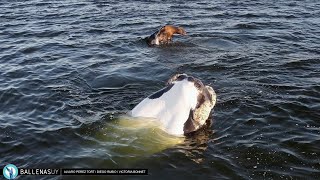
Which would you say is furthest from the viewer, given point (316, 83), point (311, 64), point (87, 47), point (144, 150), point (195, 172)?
point (87, 47)

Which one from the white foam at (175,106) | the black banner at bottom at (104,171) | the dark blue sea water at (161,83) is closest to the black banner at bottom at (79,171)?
the black banner at bottom at (104,171)

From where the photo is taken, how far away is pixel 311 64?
11.6 metres

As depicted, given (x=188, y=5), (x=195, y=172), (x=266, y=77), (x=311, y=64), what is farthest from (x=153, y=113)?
(x=188, y=5)

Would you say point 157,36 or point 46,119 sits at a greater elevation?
point 157,36

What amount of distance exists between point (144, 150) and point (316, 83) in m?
5.14

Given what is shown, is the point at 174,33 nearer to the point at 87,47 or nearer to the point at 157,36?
the point at 157,36

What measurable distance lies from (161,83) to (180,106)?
10.0 ft

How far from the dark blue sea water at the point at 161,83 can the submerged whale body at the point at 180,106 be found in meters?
0.33

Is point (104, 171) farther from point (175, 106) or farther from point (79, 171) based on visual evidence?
point (175, 106)

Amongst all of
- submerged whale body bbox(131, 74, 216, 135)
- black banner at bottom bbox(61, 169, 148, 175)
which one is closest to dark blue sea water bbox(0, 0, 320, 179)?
black banner at bottom bbox(61, 169, 148, 175)

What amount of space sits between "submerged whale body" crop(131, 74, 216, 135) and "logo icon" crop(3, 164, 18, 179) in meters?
2.46

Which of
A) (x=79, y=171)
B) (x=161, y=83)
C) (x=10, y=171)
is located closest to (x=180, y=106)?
(x=79, y=171)

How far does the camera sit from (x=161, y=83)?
10750 mm

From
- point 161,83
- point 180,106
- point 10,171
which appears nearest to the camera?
point 10,171
